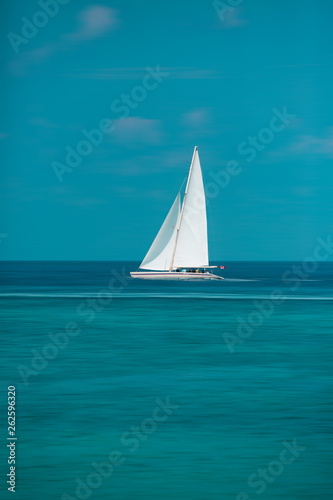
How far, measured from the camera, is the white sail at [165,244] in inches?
3548

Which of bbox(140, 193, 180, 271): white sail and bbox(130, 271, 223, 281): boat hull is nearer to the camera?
bbox(130, 271, 223, 281): boat hull

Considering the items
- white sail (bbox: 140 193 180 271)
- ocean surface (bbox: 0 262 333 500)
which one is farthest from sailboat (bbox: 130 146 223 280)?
ocean surface (bbox: 0 262 333 500)

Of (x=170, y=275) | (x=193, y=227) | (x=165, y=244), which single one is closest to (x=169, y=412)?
(x=170, y=275)

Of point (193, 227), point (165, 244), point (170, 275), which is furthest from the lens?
point (165, 244)

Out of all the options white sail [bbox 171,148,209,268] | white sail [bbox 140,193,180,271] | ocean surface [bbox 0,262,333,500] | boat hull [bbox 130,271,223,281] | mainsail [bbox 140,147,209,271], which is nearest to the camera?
ocean surface [bbox 0,262,333,500]

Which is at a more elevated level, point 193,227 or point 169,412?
point 193,227

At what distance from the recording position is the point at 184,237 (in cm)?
9088

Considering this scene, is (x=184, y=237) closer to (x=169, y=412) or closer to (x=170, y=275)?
(x=170, y=275)

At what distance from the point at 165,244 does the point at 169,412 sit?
71148 millimetres

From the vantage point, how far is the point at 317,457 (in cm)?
1639

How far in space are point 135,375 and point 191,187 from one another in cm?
6140

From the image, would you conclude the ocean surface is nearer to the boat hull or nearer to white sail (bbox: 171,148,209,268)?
white sail (bbox: 171,148,209,268)

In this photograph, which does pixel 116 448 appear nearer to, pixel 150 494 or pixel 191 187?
pixel 150 494

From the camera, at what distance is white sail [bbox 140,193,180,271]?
9012cm
